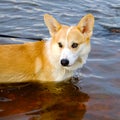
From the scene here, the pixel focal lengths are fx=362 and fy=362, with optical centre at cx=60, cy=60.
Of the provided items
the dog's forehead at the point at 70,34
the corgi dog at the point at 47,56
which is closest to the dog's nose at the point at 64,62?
the corgi dog at the point at 47,56

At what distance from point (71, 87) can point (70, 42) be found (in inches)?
43.2

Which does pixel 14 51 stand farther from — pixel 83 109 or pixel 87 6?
pixel 87 6

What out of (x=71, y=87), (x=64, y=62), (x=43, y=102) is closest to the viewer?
(x=64, y=62)

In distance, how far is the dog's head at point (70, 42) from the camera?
5668 mm

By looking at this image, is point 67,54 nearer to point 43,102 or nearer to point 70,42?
point 70,42

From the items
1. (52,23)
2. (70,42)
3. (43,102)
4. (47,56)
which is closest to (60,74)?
(47,56)

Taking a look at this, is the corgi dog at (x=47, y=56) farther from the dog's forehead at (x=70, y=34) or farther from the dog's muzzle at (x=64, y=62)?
the dog's muzzle at (x=64, y=62)

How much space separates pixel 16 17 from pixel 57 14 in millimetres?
1243

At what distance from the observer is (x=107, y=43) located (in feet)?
27.8

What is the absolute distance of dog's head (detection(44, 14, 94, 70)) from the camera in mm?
5668

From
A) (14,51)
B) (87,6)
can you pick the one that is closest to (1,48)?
(14,51)

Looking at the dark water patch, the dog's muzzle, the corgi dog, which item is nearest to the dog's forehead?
the corgi dog

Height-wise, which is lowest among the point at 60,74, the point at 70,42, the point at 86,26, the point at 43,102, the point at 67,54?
the point at 43,102

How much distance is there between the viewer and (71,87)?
651cm
